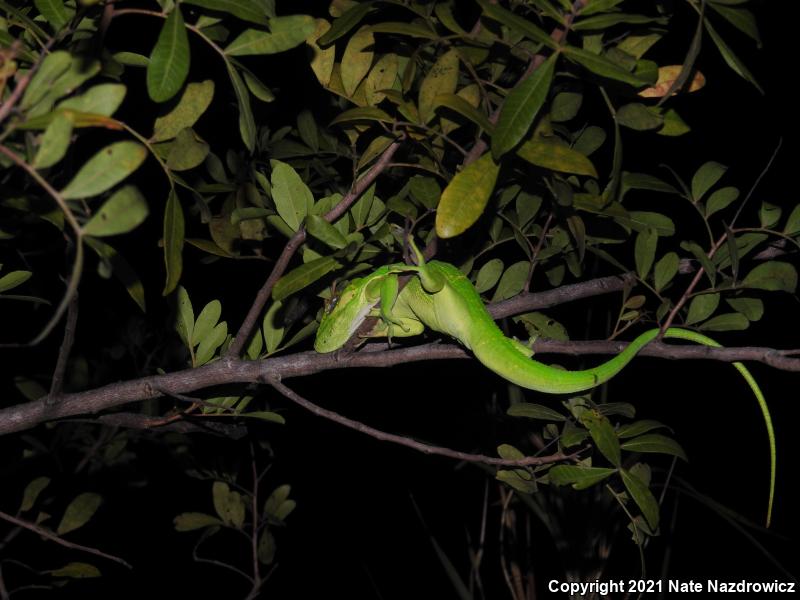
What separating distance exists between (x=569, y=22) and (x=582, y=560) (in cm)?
203

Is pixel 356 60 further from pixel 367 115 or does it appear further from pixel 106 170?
pixel 106 170

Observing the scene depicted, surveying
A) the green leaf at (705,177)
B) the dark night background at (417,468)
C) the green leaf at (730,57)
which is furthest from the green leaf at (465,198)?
the dark night background at (417,468)

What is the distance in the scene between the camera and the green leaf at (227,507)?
8.11 ft

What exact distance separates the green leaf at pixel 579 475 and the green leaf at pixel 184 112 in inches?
41.6

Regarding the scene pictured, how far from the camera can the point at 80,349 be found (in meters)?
3.42

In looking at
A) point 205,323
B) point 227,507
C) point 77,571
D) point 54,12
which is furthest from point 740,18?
point 227,507

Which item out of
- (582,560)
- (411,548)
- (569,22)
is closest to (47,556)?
(411,548)

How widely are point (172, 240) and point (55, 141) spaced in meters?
0.35

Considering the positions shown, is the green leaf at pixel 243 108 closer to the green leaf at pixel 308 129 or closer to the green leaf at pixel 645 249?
the green leaf at pixel 308 129

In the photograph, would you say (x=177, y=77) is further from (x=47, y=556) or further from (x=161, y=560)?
(x=161, y=560)

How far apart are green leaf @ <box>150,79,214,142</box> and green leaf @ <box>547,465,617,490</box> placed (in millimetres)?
1056

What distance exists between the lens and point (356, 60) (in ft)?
4.52

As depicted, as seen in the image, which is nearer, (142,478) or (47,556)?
(142,478)

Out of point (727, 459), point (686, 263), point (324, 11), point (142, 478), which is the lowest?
point (727, 459)
